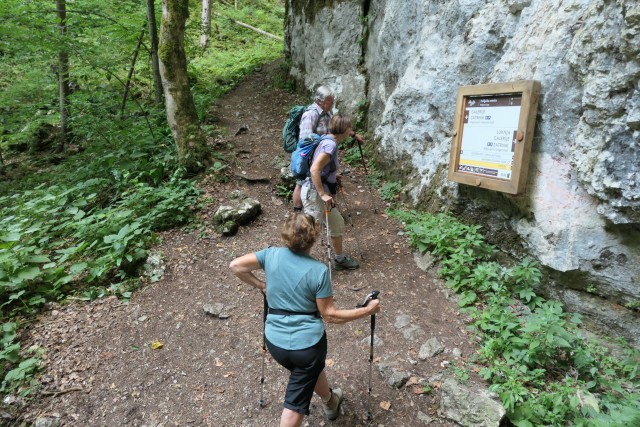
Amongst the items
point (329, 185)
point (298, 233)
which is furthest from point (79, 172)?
point (298, 233)

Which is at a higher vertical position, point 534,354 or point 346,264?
point 346,264

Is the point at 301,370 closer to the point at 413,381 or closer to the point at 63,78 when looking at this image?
the point at 413,381

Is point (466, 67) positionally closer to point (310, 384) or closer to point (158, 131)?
point (310, 384)

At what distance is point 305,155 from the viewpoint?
4871 mm

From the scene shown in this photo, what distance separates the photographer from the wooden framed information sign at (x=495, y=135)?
14.0ft

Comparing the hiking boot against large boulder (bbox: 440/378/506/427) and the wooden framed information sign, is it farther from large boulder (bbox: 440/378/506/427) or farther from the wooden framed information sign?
large boulder (bbox: 440/378/506/427)

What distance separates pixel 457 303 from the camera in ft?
14.7

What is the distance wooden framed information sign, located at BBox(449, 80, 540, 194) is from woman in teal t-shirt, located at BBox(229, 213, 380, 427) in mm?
3027

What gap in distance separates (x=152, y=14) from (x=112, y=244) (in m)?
6.70

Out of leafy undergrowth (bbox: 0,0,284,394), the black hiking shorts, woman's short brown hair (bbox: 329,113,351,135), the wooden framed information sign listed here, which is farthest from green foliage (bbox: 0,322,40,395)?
the wooden framed information sign

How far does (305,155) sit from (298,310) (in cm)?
272

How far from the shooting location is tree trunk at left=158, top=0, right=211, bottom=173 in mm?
7297

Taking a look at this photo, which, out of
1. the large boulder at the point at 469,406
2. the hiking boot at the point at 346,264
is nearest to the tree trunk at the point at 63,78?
the hiking boot at the point at 346,264

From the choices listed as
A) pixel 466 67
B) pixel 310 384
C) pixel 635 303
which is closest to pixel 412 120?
pixel 466 67
